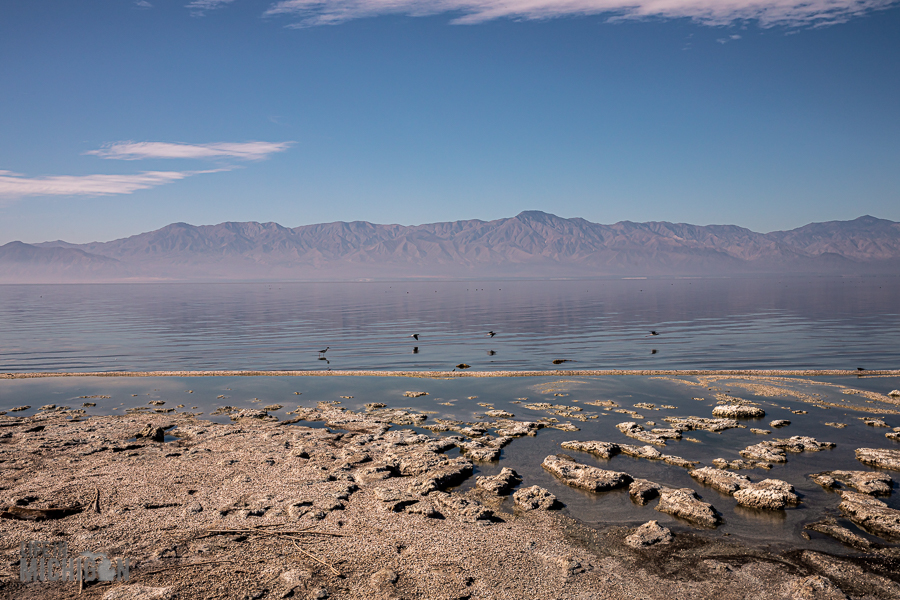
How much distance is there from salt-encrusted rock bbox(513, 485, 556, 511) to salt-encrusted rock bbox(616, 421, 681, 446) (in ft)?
20.2

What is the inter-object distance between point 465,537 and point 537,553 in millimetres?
1506

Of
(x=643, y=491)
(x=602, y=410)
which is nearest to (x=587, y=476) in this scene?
(x=643, y=491)

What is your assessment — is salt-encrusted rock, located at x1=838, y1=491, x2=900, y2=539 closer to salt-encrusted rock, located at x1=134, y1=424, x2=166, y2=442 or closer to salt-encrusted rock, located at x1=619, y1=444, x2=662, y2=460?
salt-encrusted rock, located at x1=619, y1=444, x2=662, y2=460

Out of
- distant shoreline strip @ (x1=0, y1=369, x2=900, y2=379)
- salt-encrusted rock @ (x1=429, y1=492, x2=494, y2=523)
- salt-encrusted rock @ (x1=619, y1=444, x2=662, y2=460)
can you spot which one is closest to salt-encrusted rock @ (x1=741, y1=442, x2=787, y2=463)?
salt-encrusted rock @ (x1=619, y1=444, x2=662, y2=460)

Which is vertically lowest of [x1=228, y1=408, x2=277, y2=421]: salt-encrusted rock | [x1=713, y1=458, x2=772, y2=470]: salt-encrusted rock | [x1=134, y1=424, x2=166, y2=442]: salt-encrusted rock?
[x1=228, y1=408, x2=277, y2=421]: salt-encrusted rock

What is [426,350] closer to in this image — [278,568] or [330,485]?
[330,485]

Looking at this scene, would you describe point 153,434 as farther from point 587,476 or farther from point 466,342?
point 466,342

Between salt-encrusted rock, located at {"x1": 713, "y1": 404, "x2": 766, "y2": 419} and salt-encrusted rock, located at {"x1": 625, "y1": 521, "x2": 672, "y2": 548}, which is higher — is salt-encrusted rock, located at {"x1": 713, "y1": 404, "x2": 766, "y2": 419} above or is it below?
above

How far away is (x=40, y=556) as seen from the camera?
33.9 ft

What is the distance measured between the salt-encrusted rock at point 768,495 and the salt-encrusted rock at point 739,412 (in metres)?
7.90

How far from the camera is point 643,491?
13.5 m

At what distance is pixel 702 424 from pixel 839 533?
27.4ft

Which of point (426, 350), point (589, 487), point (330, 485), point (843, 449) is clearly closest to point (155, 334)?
point (426, 350)

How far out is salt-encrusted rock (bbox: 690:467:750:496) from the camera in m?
13.6
